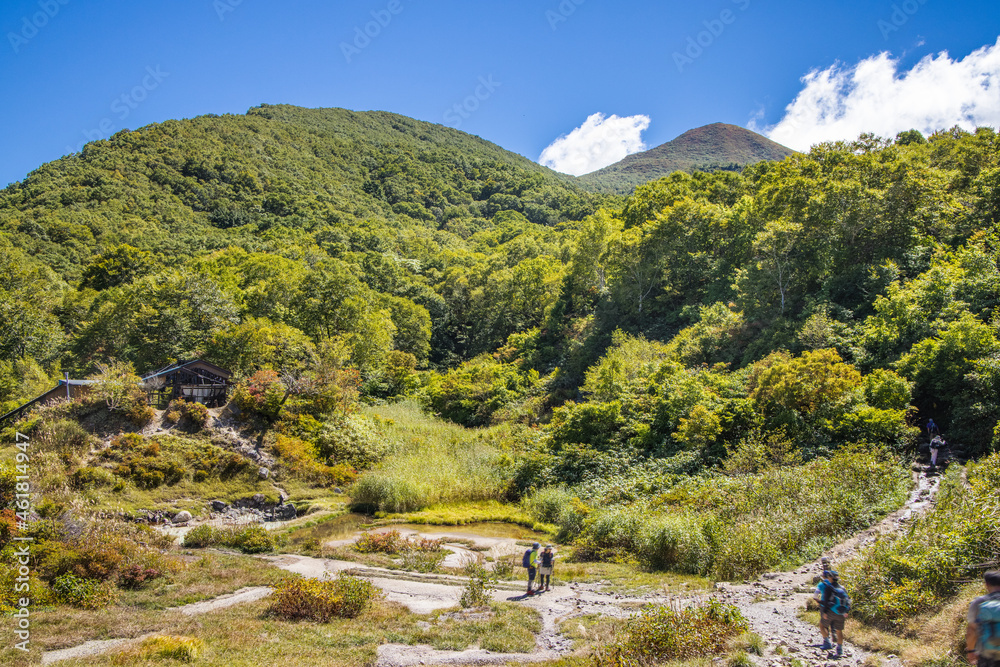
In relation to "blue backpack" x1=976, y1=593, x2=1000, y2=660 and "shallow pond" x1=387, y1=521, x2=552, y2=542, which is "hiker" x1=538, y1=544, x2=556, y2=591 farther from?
"blue backpack" x1=976, y1=593, x2=1000, y2=660

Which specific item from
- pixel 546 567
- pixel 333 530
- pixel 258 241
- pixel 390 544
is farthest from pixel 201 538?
pixel 258 241

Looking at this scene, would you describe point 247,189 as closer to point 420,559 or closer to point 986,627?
point 420,559

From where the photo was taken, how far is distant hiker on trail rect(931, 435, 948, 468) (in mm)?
16234

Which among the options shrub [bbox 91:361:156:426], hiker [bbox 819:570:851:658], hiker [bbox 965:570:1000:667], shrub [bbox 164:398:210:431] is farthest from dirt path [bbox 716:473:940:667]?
shrub [bbox 91:361:156:426]

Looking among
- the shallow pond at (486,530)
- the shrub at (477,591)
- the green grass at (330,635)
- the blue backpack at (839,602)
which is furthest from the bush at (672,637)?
the shallow pond at (486,530)

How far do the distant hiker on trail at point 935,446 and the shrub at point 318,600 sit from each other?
17827mm

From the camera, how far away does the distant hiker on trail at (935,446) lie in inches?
639

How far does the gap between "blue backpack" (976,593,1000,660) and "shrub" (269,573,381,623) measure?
10.4m

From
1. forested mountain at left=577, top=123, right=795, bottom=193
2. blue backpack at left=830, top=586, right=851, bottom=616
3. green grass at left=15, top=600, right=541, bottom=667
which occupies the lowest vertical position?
green grass at left=15, top=600, right=541, bottom=667

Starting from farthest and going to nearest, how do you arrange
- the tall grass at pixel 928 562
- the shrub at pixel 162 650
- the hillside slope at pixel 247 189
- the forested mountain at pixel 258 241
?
the hillside slope at pixel 247 189 < the forested mountain at pixel 258 241 < the tall grass at pixel 928 562 < the shrub at pixel 162 650

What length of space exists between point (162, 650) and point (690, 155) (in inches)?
7667

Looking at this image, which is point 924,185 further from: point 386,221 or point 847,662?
point 386,221

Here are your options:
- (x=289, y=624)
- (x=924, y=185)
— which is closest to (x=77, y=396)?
(x=289, y=624)

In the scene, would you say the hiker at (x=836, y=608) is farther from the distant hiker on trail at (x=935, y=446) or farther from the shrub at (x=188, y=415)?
the shrub at (x=188, y=415)
